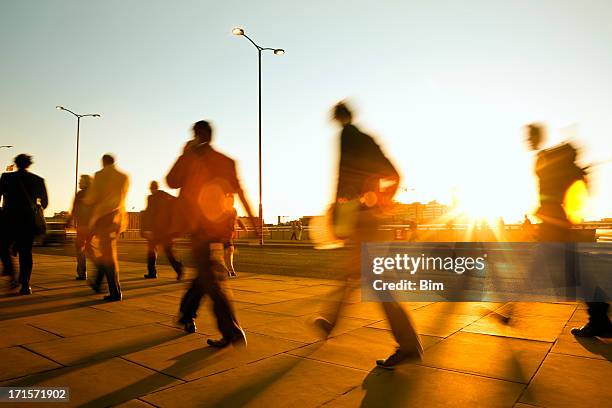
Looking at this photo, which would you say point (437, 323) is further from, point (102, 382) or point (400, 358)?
point (102, 382)

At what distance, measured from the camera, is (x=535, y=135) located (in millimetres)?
4363

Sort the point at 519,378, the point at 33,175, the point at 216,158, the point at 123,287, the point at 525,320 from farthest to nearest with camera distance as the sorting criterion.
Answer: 1. the point at 123,287
2. the point at 33,175
3. the point at 525,320
4. the point at 216,158
5. the point at 519,378

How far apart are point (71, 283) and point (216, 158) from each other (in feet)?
18.1

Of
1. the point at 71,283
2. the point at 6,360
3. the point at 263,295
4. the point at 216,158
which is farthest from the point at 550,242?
the point at 71,283

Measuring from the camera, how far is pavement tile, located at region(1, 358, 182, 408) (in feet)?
8.72

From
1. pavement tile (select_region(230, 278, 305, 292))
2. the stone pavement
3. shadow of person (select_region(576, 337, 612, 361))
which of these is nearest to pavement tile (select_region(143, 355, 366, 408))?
the stone pavement

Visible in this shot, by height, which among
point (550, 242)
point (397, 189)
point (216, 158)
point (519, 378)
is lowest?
point (519, 378)

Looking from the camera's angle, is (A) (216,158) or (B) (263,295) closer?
(A) (216,158)

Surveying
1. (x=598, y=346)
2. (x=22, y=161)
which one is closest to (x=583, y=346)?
(x=598, y=346)

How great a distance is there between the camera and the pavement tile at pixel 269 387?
2648 millimetres

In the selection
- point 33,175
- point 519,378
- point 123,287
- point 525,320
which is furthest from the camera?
point 123,287

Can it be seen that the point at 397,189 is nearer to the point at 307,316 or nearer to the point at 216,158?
the point at 216,158

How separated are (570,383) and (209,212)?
2.93m

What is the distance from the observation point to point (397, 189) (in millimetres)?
3447
